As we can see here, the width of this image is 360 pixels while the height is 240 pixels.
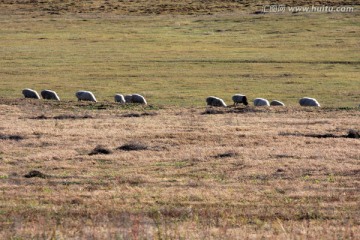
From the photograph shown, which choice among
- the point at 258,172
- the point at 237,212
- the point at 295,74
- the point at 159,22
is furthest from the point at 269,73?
the point at 159,22

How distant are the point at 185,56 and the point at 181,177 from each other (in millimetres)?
43689

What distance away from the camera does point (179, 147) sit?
22094 millimetres

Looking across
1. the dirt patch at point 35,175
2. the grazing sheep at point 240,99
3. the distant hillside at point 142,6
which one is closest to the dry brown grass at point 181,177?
the dirt patch at point 35,175

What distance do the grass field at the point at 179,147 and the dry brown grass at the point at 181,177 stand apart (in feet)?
0.12

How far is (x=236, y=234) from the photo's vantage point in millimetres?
11531

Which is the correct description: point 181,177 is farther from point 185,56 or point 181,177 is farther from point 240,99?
point 185,56

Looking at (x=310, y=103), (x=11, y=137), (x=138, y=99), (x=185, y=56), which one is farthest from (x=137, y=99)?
(x=185, y=56)

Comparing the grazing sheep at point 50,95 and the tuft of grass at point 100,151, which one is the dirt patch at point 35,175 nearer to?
the tuft of grass at point 100,151

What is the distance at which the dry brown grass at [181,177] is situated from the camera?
40.1 ft

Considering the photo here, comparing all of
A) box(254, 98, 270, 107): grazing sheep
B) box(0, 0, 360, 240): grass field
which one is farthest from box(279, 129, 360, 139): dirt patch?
box(254, 98, 270, 107): grazing sheep

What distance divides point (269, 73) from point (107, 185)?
34.1 m

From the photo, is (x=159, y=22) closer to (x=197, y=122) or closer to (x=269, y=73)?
(x=269, y=73)

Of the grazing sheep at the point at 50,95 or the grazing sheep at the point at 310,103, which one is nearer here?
the grazing sheep at the point at 310,103

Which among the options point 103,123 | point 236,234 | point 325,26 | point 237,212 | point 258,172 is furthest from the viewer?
point 325,26
